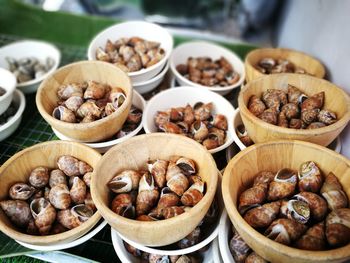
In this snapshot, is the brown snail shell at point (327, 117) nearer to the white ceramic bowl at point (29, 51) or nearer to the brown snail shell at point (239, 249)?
the brown snail shell at point (239, 249)

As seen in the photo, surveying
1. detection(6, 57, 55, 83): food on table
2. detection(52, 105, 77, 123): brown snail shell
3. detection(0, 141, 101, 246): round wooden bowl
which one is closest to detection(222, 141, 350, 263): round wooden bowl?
detection(0, 141, 101, 246): round wooden bowl

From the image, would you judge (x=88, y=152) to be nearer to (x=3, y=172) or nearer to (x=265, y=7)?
(x=3, y=172)

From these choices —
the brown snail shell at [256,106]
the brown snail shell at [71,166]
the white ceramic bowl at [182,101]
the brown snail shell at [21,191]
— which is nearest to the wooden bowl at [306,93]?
the brown snail shell at [256,106]

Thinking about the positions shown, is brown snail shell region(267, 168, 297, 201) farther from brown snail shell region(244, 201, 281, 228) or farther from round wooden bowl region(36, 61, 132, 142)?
round wooden bowl region(36, 61, 132, 142)

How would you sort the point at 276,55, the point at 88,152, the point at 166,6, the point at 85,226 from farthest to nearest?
the point at 166,6 < the point at 276,55 < the point at 88,152 < the point at 85,226

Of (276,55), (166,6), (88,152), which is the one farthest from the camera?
(166,6)

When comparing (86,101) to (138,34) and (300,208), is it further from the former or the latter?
(300,208)

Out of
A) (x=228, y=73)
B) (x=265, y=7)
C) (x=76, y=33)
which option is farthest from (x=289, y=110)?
(x=265, y=7)
